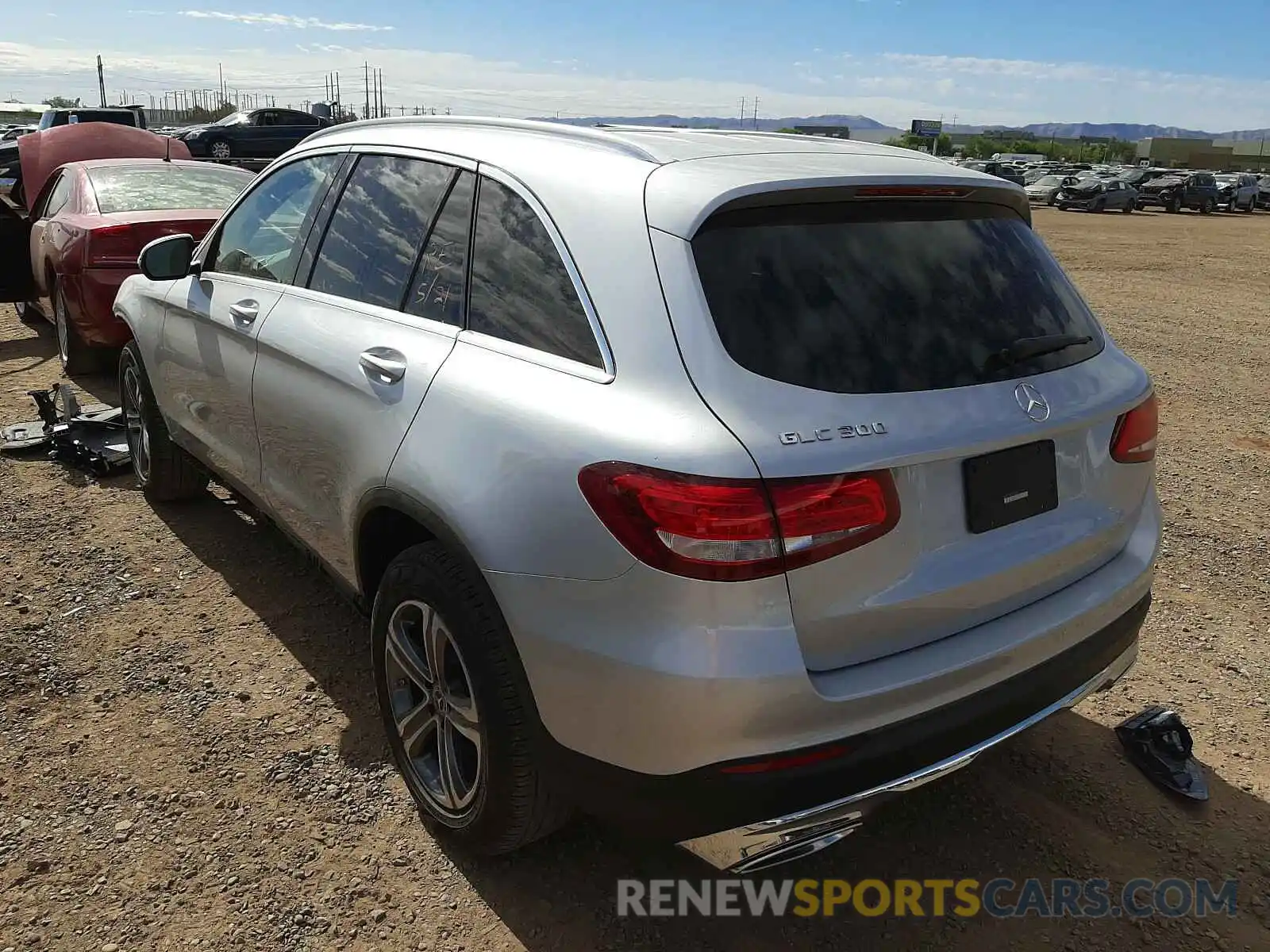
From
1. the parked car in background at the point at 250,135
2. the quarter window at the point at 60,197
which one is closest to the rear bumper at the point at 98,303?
the quarter window at the point at 60,197

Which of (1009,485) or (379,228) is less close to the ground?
(379,228)

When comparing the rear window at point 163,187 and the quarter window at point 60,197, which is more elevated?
the rear window at point 163,187

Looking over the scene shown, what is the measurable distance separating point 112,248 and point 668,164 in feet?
17.8

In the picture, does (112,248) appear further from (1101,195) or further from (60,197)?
(1101,195)

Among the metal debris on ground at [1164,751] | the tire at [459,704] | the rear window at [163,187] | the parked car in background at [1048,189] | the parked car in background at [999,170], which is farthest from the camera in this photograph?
the parked car in background at [1048,189]

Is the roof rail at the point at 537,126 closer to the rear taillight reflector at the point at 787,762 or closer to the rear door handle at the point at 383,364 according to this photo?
the rear door handle at the point at 383,364

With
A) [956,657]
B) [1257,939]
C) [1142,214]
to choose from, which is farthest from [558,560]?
[1142,214]

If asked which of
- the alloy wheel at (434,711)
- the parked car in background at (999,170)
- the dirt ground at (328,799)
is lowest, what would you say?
the dirt ground at (328,799)

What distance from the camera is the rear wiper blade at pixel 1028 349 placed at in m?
2.20

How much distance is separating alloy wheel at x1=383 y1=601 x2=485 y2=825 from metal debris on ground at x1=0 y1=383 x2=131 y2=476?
3.46m

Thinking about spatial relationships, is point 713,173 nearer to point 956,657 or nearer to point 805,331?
point 805,331

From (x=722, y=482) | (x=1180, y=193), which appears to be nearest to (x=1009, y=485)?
(x=722, y=482)

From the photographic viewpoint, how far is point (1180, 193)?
38031 mm

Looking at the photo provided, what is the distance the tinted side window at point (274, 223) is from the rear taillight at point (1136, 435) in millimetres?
2588
